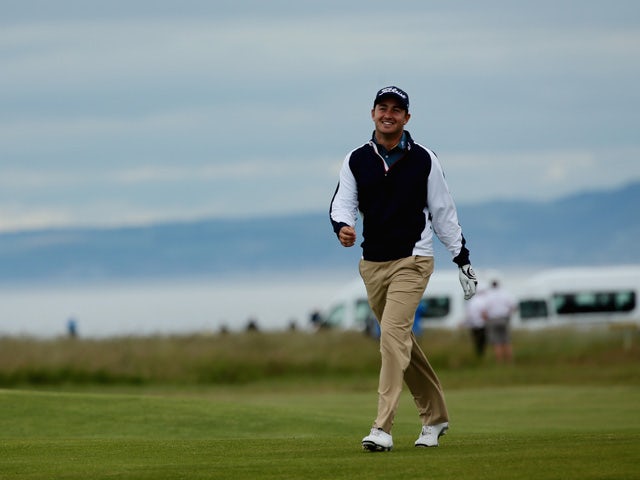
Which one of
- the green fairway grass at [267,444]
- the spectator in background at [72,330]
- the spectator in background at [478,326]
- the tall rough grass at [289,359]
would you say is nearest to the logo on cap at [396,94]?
the green fairway grass at [267,444]

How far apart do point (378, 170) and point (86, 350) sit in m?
24.5

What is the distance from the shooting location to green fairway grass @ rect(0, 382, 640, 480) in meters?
9.45

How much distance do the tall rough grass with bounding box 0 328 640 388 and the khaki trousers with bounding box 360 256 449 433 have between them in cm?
1974

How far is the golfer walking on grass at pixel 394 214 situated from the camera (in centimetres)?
1082

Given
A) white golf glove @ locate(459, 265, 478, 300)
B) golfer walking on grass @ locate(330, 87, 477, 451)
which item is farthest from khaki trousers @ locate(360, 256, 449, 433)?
white golf glove @ locate(459, 265, 478, 300)

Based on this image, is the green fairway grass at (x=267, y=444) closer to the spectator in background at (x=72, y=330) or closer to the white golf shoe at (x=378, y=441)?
the white golf shoe at (x=378, y=441)

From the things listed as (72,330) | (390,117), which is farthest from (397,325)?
(72,330)

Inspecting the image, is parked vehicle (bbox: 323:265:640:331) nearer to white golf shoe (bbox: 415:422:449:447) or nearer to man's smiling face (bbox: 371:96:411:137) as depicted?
white golf shoe (bbox: 415:422:449:447)

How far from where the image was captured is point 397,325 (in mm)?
10797

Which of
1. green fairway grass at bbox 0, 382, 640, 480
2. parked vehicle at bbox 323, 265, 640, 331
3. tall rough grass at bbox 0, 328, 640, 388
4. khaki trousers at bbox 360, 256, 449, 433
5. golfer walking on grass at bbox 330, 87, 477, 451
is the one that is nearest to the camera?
green fairway grass at bbox 0, 382, 640, 480

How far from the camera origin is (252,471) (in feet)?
31.4

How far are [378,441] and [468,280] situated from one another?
1.40 m

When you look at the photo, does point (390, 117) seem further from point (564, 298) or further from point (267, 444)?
point (564, 298)

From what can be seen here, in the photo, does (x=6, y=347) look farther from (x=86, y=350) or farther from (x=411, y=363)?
(x=411, y=363)
